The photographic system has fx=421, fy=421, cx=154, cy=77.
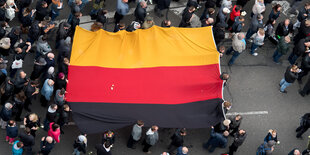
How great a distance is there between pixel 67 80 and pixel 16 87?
1523 mm

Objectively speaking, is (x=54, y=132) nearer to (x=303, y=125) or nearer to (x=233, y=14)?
(x=303, y=125)

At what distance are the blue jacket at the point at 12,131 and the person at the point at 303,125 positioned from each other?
8.58 metres

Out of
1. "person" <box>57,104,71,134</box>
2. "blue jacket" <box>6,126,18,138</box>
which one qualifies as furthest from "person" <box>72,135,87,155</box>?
"blue jacket" <box>6,126,18,138</box>

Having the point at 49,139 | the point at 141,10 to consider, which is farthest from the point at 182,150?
the point at 141,10

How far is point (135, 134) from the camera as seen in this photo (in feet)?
39.8

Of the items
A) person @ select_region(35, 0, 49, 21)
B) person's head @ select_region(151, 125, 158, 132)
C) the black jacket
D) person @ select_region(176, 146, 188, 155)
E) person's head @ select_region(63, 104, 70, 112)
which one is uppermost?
person @ select_region(35, 0, 49, 21)

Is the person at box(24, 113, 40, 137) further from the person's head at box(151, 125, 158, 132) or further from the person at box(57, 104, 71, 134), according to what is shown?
the person's head at box(151, 125, 158, 132)

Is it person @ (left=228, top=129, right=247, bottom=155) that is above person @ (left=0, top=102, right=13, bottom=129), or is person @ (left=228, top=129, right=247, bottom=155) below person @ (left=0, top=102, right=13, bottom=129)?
below

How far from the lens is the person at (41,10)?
48.2ft

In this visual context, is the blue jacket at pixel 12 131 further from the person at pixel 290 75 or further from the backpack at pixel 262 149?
the person at pixel 290 75

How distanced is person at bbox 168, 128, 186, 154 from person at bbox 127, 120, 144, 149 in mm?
973

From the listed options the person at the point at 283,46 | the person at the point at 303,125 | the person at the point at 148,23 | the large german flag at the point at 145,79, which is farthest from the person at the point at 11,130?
the person at the point at 283,46

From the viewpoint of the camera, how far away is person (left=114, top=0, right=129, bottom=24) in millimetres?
15359

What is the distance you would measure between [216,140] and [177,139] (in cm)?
126
